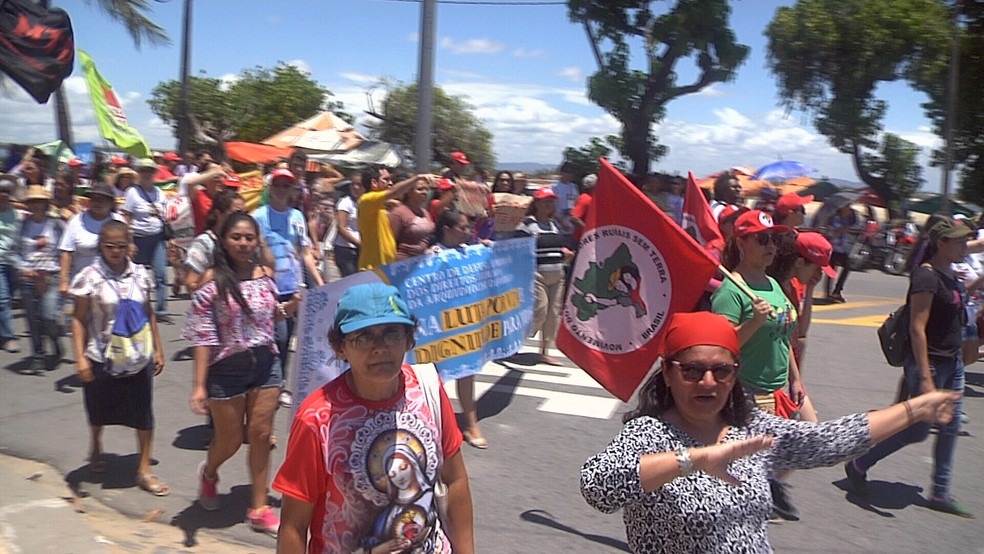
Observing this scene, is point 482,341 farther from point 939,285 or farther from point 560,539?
point 939,285

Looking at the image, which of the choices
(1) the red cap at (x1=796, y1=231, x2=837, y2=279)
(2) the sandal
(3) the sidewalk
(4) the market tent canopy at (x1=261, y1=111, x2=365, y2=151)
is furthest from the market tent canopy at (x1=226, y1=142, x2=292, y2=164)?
(1) the red cap at (x1=796, y1=231, x2=837, y2=279)

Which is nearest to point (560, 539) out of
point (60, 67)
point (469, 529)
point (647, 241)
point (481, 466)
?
point (481, 466)

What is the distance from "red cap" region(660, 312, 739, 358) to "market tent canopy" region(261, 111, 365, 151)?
19.9 metres

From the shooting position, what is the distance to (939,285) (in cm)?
516

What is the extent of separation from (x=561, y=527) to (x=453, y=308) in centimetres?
176

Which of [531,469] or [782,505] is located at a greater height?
[782,505]

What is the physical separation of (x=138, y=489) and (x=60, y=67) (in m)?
6.68

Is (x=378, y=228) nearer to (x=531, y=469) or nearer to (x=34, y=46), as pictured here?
(x=531, y=469)

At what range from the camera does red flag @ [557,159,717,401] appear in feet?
14.8

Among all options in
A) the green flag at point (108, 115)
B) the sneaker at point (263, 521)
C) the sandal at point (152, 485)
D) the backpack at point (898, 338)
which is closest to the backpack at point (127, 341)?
the sandal at point (152, 485)

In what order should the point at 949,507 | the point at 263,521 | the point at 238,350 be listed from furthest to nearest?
the point at 949,507 < the point at 263,521 < the point at 238,350

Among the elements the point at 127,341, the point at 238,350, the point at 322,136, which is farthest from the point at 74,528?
the point at 322,136

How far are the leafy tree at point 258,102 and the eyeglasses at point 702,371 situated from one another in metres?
41.1

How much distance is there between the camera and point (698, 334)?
2.40m
